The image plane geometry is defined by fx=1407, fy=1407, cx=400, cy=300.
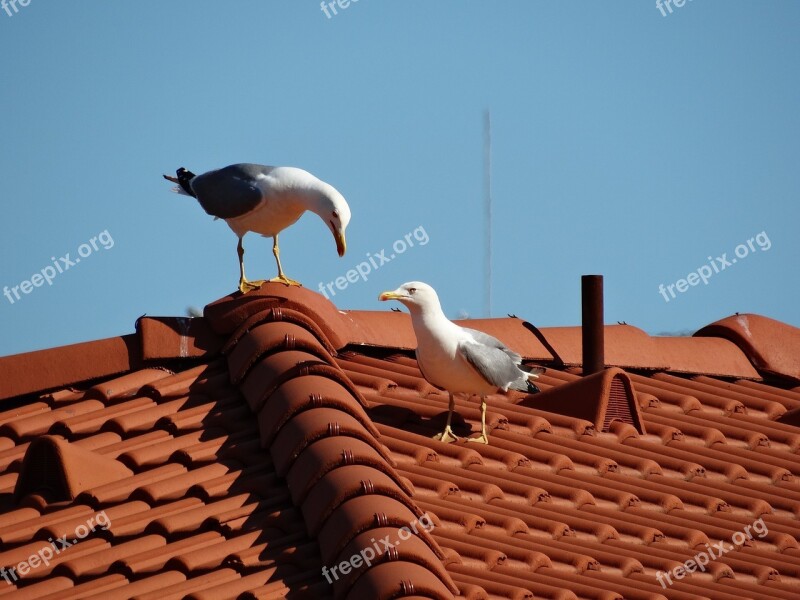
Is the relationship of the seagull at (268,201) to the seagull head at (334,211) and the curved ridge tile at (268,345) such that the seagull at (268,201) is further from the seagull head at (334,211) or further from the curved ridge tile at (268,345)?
the curved ridge tile at (268,345)

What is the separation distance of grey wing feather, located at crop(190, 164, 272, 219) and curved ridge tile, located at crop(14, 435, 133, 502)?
2158mm

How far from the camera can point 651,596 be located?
5.86m

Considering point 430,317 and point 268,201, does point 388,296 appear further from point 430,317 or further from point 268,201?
point 268,201

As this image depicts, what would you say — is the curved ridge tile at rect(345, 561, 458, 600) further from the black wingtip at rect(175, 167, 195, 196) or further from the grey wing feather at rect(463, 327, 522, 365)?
the black wingtip at rect(175, 167, 195, 196)

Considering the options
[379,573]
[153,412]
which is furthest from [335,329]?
[379,573]

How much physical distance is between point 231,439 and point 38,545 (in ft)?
3.51

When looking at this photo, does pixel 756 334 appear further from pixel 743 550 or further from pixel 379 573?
pixel 379 573

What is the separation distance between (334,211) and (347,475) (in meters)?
2.51

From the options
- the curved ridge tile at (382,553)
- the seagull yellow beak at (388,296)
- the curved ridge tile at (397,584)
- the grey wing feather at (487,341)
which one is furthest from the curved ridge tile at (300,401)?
the curved ridge tile at (397,584)

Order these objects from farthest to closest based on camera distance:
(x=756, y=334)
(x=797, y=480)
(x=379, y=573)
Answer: (x=756, y=334) < (x=797, y=480) < (x=379, y=573)

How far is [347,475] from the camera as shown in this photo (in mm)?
5707

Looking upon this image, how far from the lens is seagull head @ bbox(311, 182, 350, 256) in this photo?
7887mm

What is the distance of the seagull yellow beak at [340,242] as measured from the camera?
7996 millimetres

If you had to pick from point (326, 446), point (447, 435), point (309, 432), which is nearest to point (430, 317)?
point (447, 435)
